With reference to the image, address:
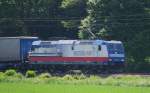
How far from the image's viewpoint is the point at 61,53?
52.8 meters

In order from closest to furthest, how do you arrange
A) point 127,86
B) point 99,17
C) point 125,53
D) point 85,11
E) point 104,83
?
point 127,86, point 104,83, point 125,53, point 99,17, point 85,11

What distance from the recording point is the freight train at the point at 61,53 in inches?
2015

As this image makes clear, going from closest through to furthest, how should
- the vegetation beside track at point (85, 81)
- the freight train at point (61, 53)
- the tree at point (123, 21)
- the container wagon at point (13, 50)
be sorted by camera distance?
the vegetation beside track at point (85, 81) < the freight train at point (61, 53) < the container wagon at point (13, 50) < the tree at point (123, 21)

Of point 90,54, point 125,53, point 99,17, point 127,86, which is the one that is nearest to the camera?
point 127,86

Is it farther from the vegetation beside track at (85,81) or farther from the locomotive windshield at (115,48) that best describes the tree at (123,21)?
the vegetation beside track at (85,81)

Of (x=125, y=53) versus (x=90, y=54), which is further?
(x=125, y=53)

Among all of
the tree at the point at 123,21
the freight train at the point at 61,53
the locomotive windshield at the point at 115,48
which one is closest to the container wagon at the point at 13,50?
the freight train at the point at 61,53

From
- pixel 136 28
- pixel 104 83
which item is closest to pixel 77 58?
pixel 136 28

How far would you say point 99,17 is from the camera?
6006 centimetres

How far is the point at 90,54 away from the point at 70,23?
19408 mm

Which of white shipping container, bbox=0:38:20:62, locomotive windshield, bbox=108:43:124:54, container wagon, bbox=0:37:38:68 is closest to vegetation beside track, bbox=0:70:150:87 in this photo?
locomotive windshield, bbox=108:43:124:54

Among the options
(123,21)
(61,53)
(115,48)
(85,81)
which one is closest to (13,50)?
(61,53)

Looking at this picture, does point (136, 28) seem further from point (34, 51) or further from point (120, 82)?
point (120, 82)

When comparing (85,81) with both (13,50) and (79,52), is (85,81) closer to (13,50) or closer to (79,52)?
(79,52)
